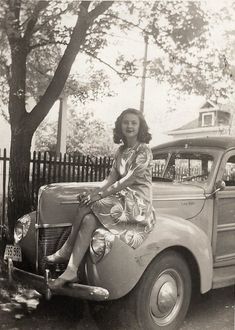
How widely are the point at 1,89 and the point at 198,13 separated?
3033 mm

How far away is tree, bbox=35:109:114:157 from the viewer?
23.7 feet

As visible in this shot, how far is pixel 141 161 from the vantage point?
10.1 ft

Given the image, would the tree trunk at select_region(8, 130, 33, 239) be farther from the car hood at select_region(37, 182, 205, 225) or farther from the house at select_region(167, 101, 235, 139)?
the house at select_region(167, 101, 235, 139)

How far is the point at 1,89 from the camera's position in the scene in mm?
6133

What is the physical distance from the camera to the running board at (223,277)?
11.2 ft

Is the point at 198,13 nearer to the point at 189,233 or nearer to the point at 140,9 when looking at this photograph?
the point at 140,9

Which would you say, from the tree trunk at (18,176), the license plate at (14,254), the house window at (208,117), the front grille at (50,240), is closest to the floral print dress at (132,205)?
the front grille at (50,240)

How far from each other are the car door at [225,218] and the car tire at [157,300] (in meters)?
0.62

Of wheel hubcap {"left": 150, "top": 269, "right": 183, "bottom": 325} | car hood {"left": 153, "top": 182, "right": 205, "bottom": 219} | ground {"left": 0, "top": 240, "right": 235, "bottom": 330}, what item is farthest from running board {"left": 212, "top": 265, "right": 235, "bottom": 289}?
car hood {"left": 153, "top": 182, "right": 205, "bottom": 219}

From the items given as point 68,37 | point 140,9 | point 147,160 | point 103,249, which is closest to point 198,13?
point 140,9

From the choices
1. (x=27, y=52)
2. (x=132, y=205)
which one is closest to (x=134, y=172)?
(x=132, y=205)

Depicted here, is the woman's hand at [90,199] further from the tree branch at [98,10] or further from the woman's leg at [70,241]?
the tree branch at [98,10]

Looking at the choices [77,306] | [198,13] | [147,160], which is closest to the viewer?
[147,160]

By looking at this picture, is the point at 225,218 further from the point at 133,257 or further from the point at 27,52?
the point at 27,52
